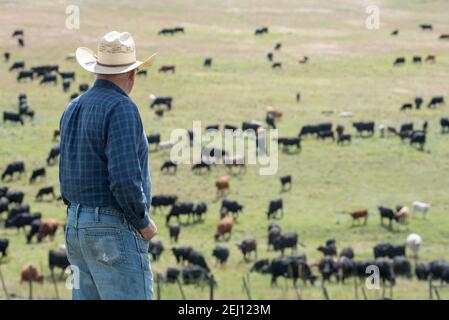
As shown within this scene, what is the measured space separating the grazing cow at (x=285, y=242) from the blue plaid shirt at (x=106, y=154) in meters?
20.1

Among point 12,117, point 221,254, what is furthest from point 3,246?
point 12,117

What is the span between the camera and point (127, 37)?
219 inches

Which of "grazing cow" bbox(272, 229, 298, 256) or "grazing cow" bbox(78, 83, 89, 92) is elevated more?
"grazing cow" bbox(78, 83, 89, 92)

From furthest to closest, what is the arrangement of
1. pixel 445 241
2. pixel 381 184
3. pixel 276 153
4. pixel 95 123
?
1. pixel 276 153
2. pixel 381 184
3. pixel 445 241
4. pixel 95 123

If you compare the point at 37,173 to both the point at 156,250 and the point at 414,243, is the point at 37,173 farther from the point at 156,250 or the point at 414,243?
the point at 414,243

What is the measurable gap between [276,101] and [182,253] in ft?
75.3

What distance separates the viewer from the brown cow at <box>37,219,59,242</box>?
86.4 feet

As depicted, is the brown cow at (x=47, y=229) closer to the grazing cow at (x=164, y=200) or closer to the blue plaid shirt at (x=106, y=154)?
the grazing cow at (x=164, y=200)

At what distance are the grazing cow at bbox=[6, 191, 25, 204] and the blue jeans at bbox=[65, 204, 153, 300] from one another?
82.6 feet

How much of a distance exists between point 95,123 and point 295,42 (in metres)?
60.1

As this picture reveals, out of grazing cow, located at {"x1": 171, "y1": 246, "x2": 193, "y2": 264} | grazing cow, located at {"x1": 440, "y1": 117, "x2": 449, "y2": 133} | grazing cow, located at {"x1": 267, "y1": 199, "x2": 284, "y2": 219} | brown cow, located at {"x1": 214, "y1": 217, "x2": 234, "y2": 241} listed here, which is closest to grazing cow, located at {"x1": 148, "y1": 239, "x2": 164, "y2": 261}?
grazing cow, located at {"x1": 171, "y1": 246, "x2": 193, "y2": 264}


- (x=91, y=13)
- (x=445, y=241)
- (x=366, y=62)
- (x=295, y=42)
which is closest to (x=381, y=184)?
(x=445, y=241)

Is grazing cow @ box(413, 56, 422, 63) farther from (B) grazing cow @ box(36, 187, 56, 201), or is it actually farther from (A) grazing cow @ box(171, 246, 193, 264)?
(A) grazing cow @ box(171, 246, 193, 264)

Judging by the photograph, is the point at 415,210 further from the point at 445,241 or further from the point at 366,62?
the point at 366,62
